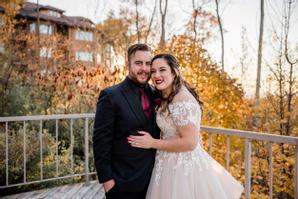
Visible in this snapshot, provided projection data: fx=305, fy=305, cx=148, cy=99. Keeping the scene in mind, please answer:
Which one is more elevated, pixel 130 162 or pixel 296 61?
pixel 296 61

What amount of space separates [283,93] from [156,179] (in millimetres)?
5492

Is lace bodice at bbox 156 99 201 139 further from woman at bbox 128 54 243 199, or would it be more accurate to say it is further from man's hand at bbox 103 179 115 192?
man's hand at bbox 103 179 115 192

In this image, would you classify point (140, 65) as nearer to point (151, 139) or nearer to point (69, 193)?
→ point (151, 139)

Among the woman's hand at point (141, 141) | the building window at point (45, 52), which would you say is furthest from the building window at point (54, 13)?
the woman's hand at point (141, 141)

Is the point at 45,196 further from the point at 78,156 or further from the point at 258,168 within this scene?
the point at 258,168

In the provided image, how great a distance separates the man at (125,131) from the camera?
1976 mm

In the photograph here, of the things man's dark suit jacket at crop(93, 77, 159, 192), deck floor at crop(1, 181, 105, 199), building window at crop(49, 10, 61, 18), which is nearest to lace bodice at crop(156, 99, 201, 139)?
man's dark suit jacket at crop(93, 77, 159, 192)

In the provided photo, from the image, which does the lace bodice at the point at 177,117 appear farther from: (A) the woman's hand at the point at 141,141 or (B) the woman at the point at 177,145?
(A) the woman's hand at the point at 141,141

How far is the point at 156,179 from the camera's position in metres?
2.09

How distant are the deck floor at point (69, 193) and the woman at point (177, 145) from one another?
1.84 metres

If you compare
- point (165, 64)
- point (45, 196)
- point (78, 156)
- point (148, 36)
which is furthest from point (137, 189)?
point (148, 36)

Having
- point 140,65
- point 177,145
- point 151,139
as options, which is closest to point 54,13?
point 140,65

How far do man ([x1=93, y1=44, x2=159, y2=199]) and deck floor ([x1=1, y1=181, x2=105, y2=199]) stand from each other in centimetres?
180

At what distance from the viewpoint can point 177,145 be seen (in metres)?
1.94
